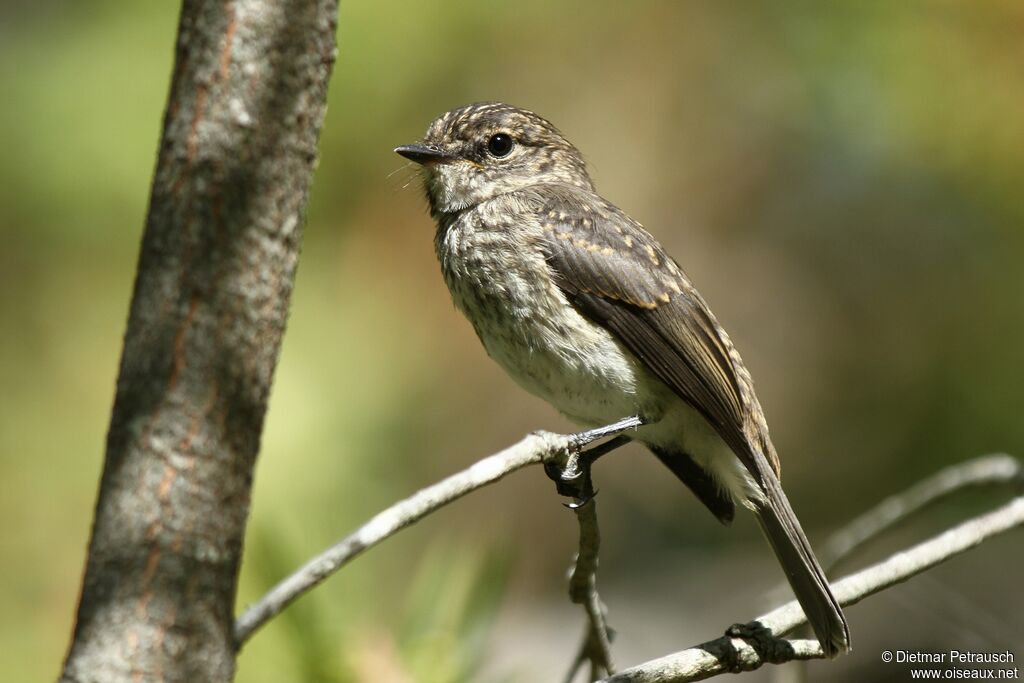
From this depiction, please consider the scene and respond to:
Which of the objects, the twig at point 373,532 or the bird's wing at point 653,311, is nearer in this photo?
the twig at point 373,532

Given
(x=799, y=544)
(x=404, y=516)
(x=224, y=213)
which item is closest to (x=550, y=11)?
(x=799, y=544)

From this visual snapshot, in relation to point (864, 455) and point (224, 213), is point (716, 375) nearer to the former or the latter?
point (224, 213)

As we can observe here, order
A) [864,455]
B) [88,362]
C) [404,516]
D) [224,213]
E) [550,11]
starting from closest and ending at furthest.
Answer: [404,516]
[224,213]
[88,362]
[550,11]
[864,455]

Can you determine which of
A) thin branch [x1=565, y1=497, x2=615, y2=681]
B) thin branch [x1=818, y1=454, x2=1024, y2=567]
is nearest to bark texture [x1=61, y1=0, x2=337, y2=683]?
thin branch [x1=565, y1=497, x2=615, y2=681]

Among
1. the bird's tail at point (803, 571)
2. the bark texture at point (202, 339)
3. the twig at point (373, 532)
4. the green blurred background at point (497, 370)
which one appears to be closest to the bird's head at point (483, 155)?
the green blurred background at point (497, 370)

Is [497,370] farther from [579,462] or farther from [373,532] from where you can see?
[373,532]

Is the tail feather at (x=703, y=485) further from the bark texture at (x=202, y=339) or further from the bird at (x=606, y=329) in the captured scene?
the bark texture at (x=202, y=339)
